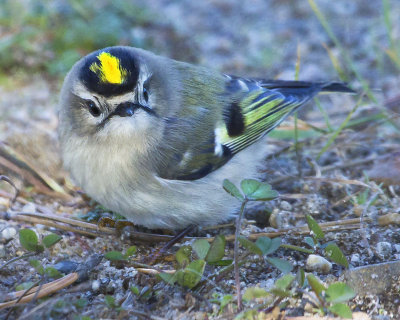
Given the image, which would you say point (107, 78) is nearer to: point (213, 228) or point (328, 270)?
point (213, 228)

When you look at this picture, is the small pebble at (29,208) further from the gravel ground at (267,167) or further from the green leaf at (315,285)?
the green leaf at (315,285)

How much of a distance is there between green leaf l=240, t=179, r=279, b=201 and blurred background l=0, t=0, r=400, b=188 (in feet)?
5.76

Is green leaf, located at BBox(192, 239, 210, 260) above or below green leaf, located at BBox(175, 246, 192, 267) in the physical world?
above

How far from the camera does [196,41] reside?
4.52m

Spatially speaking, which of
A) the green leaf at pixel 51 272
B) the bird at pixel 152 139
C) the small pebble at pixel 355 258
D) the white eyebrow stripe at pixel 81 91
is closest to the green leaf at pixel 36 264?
the green leaf at pixel 51 272

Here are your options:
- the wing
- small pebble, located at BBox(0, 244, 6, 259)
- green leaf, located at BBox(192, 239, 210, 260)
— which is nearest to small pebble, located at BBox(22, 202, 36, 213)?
small pebble, located at BBox(0, 244, 6, 259)

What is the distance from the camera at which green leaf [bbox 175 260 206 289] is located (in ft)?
5.93

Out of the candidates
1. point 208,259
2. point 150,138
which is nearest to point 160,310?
point 208,259

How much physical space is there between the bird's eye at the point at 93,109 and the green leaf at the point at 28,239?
22.0 inches

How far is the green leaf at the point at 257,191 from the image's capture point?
1.86 metres

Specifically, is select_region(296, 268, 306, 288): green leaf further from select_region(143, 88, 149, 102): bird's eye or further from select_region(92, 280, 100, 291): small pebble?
select_region(143, 88, 149, 102): bird's eye

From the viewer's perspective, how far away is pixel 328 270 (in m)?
2.01

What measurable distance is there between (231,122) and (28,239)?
3.66 ft

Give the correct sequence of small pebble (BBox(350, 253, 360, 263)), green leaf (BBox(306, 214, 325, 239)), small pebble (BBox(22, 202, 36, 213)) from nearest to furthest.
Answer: green leaf (BBox(306, 214, 325, 239)), small pebble (BBox(350, 253, 360, 263)), small pebble (BBox(22, 202, 36, 213))
